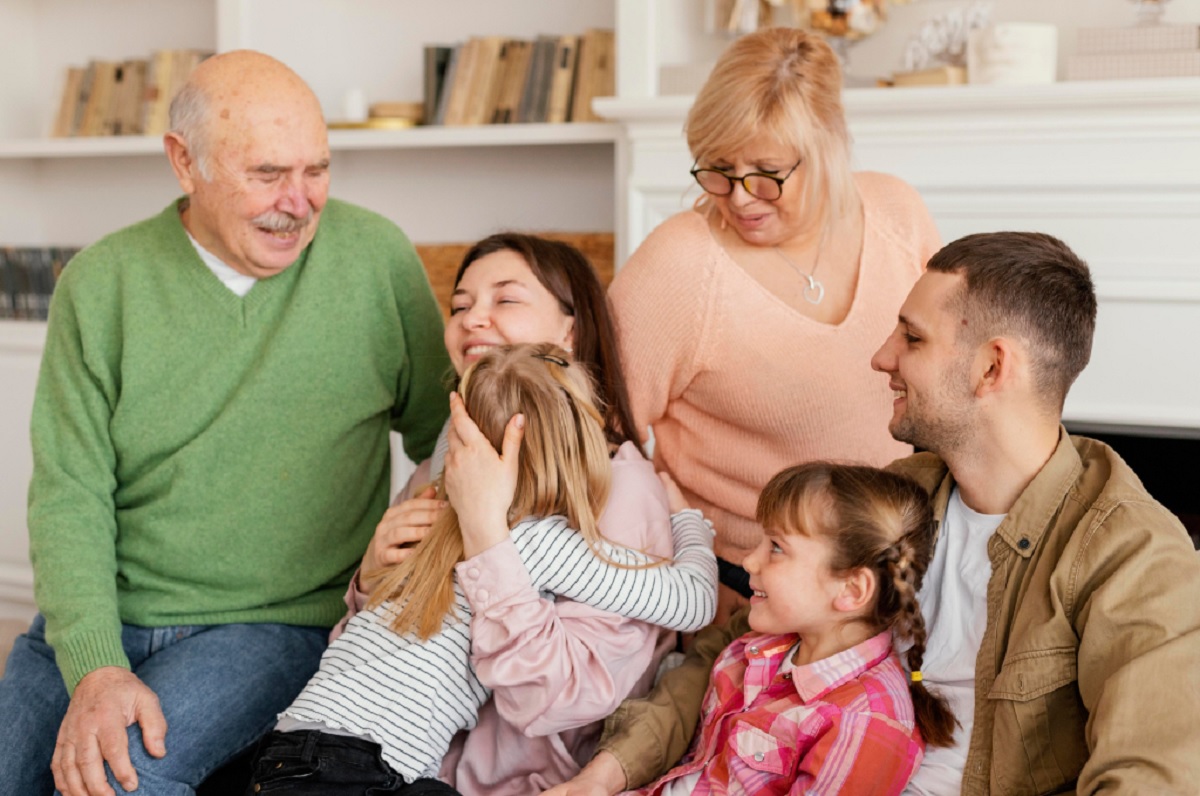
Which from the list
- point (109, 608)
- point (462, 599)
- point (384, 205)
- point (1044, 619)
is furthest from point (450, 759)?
point (384, 205)

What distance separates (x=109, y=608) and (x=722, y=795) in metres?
0.99

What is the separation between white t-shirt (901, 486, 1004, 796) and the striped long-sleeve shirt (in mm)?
325

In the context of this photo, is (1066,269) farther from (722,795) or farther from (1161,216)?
(1161,216)

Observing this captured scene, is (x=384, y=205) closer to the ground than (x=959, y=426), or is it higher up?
higher up

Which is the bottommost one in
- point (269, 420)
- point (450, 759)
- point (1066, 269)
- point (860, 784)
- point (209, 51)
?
point (450, 759)

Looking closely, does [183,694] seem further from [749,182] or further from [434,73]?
[434,73]

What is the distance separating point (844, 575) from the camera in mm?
1512

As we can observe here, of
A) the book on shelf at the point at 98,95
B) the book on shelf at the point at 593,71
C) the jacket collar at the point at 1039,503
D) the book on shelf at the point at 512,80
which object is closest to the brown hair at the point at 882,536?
the jacket collar at the point at 1039,503

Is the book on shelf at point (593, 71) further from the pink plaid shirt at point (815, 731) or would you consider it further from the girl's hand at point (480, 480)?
the pink plaid shirt at point (815, 731)

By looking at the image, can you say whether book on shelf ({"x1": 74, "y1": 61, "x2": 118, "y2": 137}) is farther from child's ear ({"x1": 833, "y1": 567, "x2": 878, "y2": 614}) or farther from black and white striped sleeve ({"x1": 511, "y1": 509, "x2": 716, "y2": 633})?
child's ear ({"x1": 833, "y1": 567, "x2": 878, "y2": 614})

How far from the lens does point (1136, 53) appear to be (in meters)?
2.55

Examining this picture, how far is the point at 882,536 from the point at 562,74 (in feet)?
6.87

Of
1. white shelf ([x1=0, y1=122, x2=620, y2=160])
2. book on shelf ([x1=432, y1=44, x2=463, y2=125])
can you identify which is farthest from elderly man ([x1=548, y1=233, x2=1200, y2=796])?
book on shelf ([x1=432, y1=44, x2=463, y2=125])

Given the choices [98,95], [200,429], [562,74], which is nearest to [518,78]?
[562,74]
